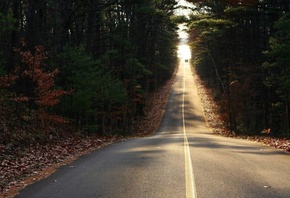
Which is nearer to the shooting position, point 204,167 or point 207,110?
point 204,167

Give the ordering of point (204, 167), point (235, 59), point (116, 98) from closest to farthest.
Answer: point (204, 167) → point (116, 98) → point (235, 59)

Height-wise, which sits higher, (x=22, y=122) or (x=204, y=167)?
(x=22, y=122)

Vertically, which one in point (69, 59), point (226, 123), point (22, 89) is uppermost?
point (69, 59)

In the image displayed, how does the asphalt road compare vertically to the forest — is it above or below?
below

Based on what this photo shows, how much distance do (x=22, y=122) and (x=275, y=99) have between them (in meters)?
21.7

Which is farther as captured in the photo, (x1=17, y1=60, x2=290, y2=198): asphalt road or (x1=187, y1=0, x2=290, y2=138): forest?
(x1=187, y1=0, x2=290, y2=138): forest

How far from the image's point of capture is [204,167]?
10.6m

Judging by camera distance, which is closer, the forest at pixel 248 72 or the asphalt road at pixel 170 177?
the asphalt road at pixel 170 177

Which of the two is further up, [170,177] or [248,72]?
[248,72]

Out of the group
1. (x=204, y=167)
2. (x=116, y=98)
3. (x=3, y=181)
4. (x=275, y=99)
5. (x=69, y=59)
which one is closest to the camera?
(x=3, y=181)

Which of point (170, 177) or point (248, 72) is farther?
point (248, 72)

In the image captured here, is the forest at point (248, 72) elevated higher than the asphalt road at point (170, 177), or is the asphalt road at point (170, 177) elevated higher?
the forest at point (248, 72)

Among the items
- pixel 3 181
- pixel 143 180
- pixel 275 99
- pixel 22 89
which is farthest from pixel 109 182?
pixel 275 99

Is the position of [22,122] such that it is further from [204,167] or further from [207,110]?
[207,110]
